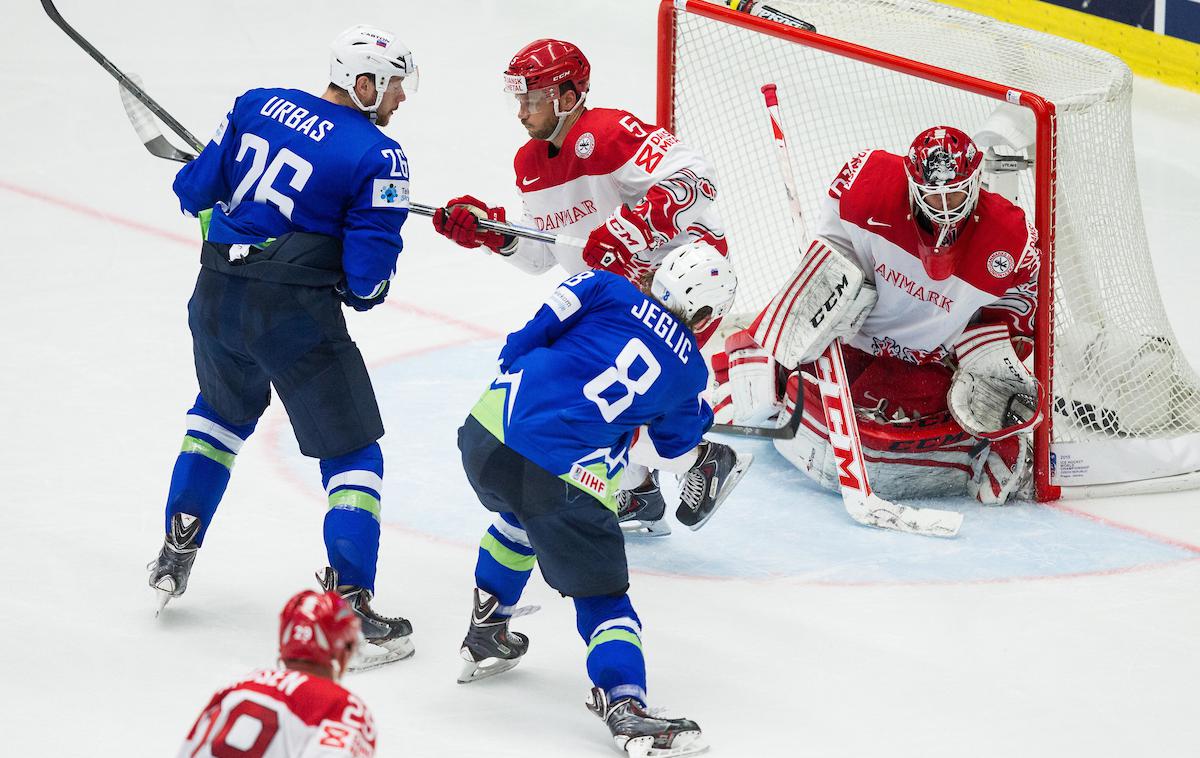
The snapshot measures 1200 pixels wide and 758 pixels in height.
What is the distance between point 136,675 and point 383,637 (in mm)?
532

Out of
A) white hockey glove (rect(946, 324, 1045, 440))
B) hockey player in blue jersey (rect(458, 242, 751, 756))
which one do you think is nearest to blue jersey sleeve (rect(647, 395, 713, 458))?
hockey player in blue jersey (rect(458, 242, 751, 756))

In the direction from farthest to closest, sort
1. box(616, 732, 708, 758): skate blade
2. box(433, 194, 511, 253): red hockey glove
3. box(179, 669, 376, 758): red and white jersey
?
box(433, 194, 511, 253): red hockey glove → box(616, 732, 708, 758): skate blade → box(179, 669, 376, 758): red and white jersey

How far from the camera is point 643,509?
4.29m

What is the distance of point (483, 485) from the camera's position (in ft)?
10.6

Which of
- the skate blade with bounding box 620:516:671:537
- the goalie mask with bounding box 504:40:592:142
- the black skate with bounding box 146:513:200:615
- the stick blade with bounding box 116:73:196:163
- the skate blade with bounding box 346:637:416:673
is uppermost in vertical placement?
the goalie mask with bounding box 504:40:592:142

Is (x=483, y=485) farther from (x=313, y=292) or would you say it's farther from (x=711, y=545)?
(x=711, y=545)

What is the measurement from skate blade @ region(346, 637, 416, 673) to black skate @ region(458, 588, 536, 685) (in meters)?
0.17

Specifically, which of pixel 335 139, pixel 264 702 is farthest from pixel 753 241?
pixel 264 702

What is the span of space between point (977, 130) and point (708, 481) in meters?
1.44

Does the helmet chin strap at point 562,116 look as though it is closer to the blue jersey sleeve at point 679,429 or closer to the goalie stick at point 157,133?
the goalie stick at point 157,133

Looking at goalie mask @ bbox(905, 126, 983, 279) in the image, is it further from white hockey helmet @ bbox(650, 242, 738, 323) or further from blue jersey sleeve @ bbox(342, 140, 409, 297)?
blue jersey sleeve @ bbox(342, 140, 409, 297)

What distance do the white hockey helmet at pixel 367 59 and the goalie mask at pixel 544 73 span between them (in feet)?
1.83

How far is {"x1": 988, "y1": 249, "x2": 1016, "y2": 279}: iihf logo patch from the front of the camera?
168 inches

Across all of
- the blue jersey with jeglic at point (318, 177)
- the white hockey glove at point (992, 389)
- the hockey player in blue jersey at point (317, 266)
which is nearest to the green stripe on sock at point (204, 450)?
the hockey player in blue jersey at point (317, 266)
